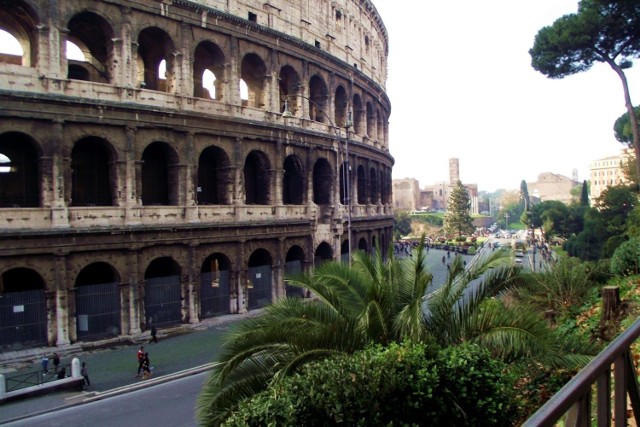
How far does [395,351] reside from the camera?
267 inches

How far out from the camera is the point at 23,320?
1884 cm

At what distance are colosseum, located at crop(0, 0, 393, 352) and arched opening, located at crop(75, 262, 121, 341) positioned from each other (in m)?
0.05

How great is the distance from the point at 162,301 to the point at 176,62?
10353mm

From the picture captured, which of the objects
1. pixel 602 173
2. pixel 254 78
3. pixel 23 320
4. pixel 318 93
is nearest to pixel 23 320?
pixel 23 320

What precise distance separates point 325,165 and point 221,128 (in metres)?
8.32

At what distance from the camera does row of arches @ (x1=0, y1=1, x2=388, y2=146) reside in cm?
2114

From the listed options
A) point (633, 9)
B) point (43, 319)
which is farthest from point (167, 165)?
point (633, 9)

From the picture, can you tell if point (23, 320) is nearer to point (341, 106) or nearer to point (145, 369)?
point (145, 369)

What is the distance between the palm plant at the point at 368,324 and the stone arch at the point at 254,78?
1963 centimetres

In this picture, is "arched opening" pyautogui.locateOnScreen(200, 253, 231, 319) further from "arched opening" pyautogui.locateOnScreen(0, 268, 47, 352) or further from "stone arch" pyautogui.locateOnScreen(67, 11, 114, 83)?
"stone arch" pyautogui.locateOnScreen(67, 11, 114, 83)

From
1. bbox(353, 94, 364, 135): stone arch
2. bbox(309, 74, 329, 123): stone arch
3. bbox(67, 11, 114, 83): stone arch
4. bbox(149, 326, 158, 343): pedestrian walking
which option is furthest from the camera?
bbox(353, 94, 364, 135): stone arch

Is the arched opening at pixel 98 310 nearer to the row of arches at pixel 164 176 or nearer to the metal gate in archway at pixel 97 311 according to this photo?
the metal gate in archway at pixel 97 311

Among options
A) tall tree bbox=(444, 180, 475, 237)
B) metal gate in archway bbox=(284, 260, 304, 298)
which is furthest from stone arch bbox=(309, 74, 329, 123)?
tall tree bbox=(444, 180, 475, 237)

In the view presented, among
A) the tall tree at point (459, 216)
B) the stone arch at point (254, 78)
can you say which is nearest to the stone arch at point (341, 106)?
the stone arch at point (254, 78)
